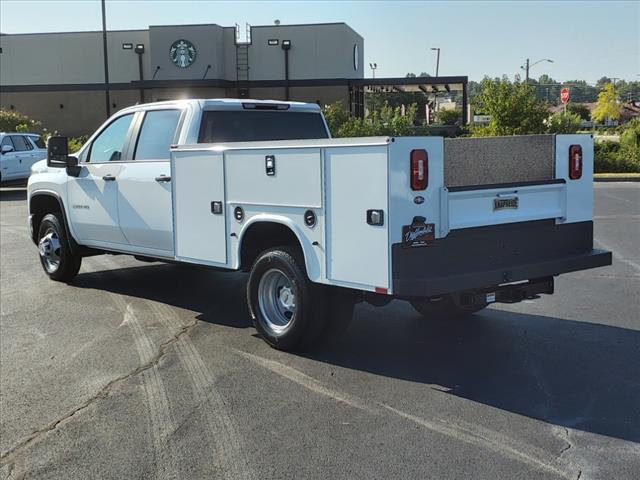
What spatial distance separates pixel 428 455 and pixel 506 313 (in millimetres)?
3606

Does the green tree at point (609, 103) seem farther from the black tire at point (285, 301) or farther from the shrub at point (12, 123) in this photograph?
the black tire at point (285, 301)

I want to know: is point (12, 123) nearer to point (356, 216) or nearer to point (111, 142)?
point (111, 142)

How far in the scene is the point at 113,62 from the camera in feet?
147

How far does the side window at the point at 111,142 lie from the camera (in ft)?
27.4

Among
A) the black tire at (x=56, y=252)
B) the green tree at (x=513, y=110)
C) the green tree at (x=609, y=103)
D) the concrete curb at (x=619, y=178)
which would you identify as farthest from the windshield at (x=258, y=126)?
the green tree at (x=609, y=103)

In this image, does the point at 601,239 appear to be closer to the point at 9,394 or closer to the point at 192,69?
the point at 9,394

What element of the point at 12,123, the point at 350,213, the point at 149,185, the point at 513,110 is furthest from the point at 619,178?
the point at 12,123

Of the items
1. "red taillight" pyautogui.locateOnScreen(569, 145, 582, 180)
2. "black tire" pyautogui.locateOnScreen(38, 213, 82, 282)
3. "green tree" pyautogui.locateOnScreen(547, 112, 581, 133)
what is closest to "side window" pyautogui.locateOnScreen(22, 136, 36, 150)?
"black tire" pyautogui.locateOnScreen(38, 213, 82, 282)

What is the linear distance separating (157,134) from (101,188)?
114cm

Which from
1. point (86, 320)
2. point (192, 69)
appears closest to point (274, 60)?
point (192, 69)

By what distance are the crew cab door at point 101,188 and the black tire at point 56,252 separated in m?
0.37

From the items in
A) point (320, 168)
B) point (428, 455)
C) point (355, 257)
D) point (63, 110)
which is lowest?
point (428, 455)

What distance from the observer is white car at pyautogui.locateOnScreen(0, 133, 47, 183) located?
2397 centimetres

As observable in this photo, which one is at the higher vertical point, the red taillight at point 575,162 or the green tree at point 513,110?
the green tree at point 513,110
